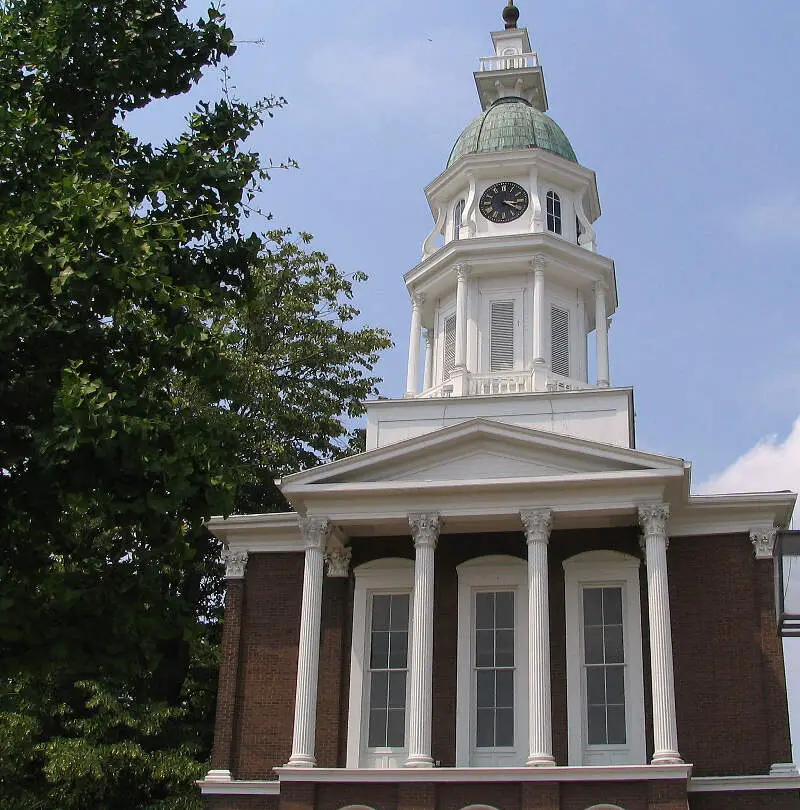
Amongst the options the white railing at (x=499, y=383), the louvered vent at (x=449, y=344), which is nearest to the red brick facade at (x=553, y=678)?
the white railing at (x=499, y=383)

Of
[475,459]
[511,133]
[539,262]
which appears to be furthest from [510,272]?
[475,459]

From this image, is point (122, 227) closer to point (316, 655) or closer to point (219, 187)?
point (219, 187)

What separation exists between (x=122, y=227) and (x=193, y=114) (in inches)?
131

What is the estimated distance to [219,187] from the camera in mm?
15070

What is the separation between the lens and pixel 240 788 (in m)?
25.3

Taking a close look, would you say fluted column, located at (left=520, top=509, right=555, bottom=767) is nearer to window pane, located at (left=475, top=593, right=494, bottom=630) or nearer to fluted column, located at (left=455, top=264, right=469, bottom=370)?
window pane, located at (left=475, top=593, right=494, bottom=630)

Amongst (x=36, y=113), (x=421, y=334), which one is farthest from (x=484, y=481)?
(x=36, y=113)

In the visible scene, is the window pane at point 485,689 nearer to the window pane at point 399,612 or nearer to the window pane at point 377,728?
the window pane at point 399,612

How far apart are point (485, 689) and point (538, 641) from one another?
2247 millimetres

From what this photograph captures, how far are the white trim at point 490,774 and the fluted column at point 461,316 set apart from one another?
10367 mm

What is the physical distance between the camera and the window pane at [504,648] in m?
25.7

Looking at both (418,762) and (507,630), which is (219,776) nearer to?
(418,762)

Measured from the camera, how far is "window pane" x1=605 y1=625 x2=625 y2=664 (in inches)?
995

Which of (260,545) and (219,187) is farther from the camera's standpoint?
(260,545)
